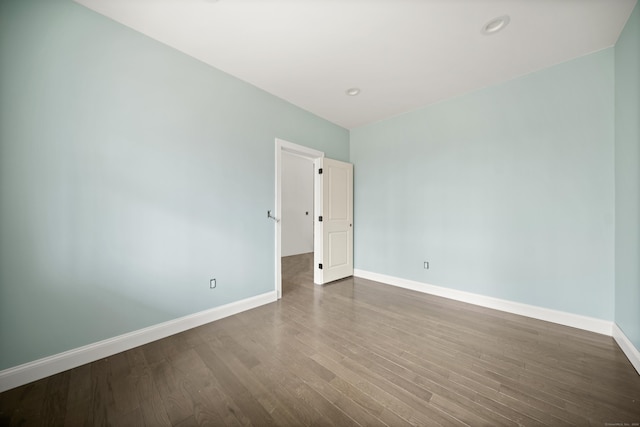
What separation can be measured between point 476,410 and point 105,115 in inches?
132

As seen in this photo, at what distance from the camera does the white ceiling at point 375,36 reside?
1697 millimetres

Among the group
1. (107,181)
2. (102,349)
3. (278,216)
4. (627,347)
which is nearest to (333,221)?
(278,216)

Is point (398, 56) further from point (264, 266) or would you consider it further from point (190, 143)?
point (264, 266)

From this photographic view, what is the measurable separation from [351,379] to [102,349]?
1980mm

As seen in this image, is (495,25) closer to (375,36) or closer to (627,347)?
(375,36)

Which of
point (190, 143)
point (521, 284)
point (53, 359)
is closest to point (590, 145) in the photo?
point (521, 284)

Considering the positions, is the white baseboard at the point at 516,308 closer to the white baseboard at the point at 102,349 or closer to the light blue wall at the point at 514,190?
the light blue wall at the point at 514,190

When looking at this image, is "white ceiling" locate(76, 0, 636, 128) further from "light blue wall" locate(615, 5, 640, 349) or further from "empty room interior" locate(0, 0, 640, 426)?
"light blue wall" locate(615, 5, 640, 349)

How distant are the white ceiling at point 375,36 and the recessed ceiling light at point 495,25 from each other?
45 mm

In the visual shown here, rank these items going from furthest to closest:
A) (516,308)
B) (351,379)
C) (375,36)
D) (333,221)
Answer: (333,221)
(516,308)
(375,36)
(351,379)

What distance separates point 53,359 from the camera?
1583 millimetres

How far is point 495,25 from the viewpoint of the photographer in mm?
1844

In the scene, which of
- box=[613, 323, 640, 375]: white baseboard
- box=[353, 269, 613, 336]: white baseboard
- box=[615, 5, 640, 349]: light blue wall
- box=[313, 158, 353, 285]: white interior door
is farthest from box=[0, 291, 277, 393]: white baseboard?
box=[615, 5, 640, 349]: light blue wall

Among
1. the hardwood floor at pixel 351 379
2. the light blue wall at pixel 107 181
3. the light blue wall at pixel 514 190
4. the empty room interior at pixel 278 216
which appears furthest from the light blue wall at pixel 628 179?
the light blue wall at pixel 107 181
